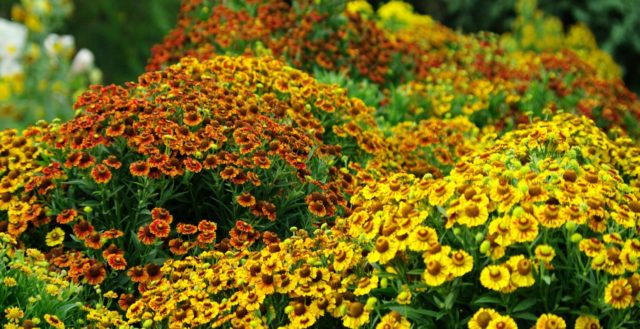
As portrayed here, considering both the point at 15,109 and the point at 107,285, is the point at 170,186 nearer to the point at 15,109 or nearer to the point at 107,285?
the point at 107,285

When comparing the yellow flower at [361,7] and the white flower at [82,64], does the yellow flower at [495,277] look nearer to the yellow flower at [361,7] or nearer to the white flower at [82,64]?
the yellow flower at [361,7]

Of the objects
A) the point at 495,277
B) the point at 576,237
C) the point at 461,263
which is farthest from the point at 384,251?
the point at 576,237

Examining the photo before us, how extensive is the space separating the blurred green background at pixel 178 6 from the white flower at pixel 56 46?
1140 mm

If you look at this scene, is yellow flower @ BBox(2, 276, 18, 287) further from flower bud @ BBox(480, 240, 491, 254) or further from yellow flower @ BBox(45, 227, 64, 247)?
flower bud @ BBox(480, 240, 491, 254)

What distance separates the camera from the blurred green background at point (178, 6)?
1105 centimetres

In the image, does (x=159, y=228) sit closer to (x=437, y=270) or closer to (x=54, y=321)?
(x=54, y=321)

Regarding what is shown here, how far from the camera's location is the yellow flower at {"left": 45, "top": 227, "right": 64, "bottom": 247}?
351 centimetres

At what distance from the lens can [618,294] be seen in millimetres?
2334

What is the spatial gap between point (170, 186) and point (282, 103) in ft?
2.88

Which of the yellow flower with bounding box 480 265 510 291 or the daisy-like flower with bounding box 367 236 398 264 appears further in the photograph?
the daisy-like flower with bounding box 367 236 398 264

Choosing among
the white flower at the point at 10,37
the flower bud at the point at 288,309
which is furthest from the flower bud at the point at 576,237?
the white flower at the point at 10,37

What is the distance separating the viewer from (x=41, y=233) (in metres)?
3.71

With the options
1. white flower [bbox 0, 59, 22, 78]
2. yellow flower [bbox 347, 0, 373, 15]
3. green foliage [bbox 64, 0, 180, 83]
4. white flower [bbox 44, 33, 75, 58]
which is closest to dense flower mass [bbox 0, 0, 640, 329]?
yellow flower [bbox 347, 0, 373, 15]

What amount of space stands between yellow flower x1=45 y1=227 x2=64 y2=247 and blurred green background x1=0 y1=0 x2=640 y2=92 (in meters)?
7.43
